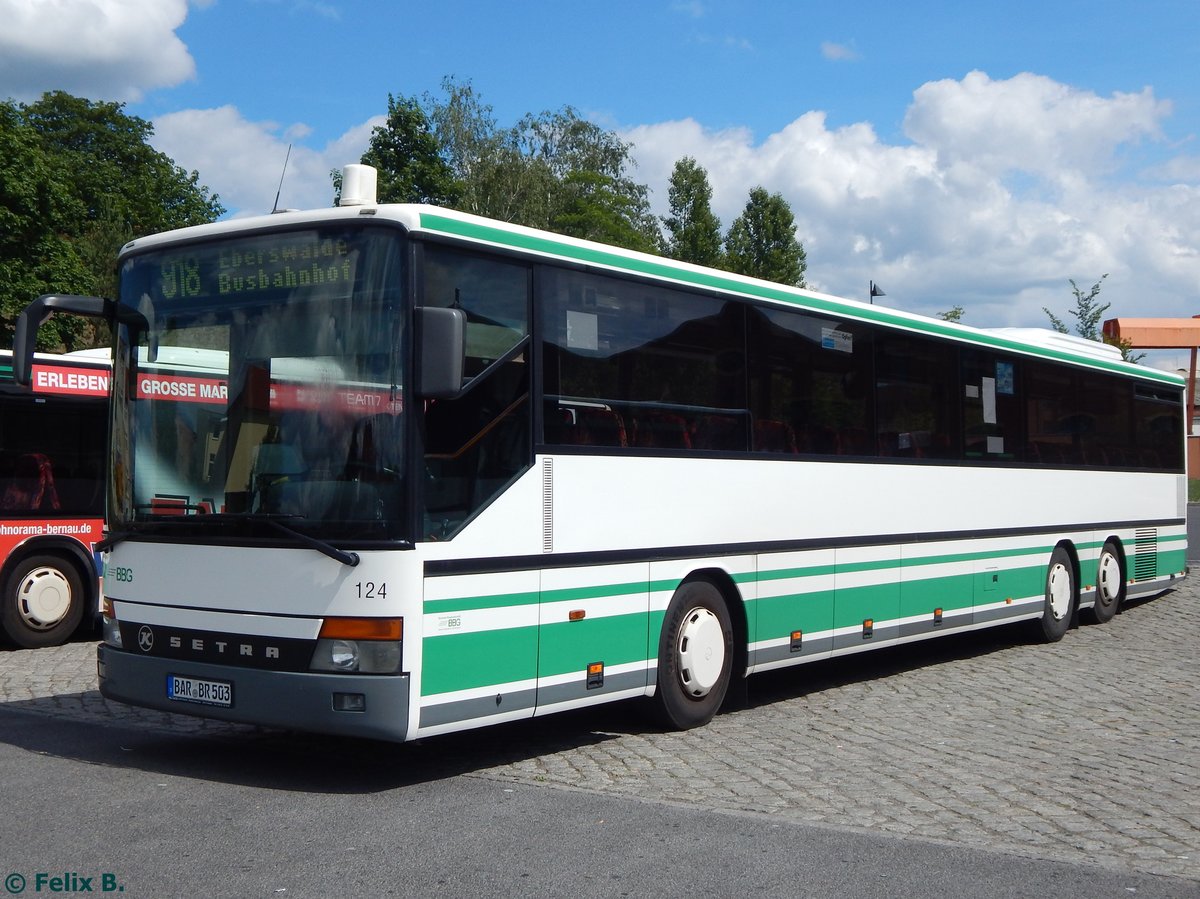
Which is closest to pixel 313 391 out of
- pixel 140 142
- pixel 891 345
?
pixel 891 345

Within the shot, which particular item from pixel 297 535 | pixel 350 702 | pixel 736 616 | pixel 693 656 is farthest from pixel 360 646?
pixel 736 616

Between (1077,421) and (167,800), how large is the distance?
470 inches

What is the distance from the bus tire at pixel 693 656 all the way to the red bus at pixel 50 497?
702 cm

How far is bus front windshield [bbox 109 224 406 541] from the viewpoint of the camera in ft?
25.1

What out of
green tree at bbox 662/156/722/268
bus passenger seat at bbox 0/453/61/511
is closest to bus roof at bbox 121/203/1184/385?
bus passenger seat at bbox 0/453/61/511

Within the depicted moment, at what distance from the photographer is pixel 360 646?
7.55 metres

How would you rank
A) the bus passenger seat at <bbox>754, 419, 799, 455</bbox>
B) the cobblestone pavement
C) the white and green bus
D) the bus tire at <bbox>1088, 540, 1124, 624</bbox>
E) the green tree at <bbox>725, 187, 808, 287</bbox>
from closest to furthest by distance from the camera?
the cobblestone pavement
the white and green bus
the bus passenger seat at <bbox>754, 419, 799, 455</bbox>
the bus tire at <bbox>1088, 540, 1124, 624</bbox>
the green tree at <bbox>725, 187, 808, 287</bbox>

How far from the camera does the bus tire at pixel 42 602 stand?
1417 centimetres

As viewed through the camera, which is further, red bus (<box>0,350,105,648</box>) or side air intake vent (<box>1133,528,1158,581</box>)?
side air intake vent (<box>1133,528,1158,581</box>)

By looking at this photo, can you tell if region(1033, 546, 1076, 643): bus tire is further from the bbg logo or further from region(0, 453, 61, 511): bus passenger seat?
region(0, 453, 61, 511): bus passenger seat

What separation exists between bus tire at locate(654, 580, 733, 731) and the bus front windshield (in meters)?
2.74

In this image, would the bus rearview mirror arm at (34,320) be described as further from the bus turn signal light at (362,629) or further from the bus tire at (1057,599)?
the bus tire at (1057,599)

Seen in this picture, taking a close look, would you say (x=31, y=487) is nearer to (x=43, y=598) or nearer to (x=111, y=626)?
(x=43, y=598)

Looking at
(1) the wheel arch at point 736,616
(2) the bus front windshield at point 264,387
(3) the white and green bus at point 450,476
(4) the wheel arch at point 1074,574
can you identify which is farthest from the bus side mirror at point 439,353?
(4) the wheel arch at point 1074,574
